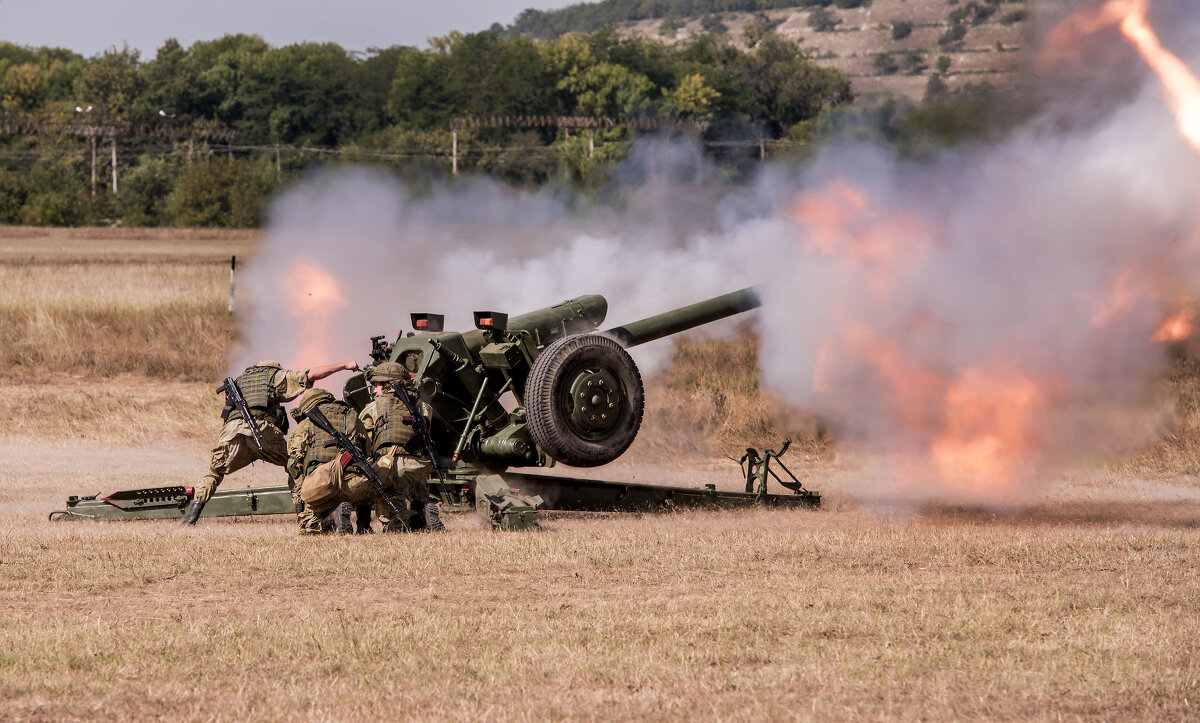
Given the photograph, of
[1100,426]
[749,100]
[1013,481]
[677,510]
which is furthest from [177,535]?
[749,100]

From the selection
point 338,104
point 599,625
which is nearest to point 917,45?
point 338,104

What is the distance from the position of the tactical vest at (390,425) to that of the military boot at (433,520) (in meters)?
0.57

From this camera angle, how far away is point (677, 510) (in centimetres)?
1371

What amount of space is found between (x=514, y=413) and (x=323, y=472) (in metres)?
2.08

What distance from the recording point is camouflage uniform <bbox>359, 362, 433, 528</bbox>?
11965 mm

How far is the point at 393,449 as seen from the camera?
1204 cm

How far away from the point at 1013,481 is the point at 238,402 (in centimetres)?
717

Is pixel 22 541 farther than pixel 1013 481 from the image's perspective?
No

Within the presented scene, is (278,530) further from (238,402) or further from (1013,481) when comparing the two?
(1013,481)

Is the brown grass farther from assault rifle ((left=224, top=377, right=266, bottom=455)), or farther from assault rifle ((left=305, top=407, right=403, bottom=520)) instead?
assault rifle ((left=224, top=377, right=266, bottom=455))

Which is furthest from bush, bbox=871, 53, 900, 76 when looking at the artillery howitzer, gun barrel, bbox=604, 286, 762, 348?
the artillery howitzer

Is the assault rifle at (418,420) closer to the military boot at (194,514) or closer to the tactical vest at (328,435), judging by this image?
the tactical vest at (328,435)

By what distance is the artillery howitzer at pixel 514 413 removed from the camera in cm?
1273

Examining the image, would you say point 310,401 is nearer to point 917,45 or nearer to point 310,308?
point 310,308
